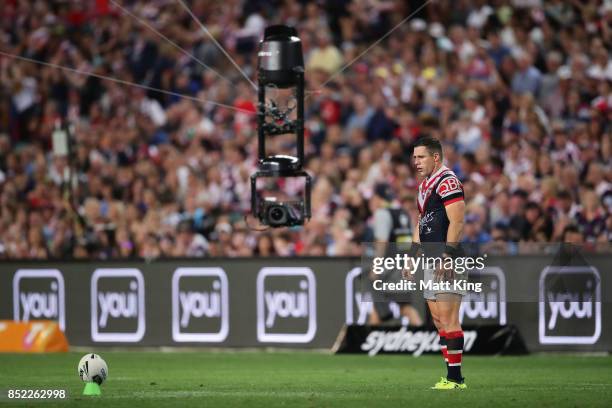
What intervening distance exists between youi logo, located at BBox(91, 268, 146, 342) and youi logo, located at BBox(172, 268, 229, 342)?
A: 1.87 ft

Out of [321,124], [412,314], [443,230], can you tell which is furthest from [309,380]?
[321,124]

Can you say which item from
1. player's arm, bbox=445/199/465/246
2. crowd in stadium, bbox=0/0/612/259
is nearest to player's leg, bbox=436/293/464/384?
player's arm, bbox=445/199/465/246

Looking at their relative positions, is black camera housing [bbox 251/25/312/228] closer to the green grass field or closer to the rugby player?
the green grass field

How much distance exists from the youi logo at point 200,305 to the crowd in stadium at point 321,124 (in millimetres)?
1443

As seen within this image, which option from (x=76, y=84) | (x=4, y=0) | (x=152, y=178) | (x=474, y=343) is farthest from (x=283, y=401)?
(x=4, y=0)

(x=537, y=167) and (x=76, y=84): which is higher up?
(x=76, y=84)

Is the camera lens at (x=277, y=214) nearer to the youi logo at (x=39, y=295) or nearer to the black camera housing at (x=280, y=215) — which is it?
the black camera housing at (x=280, y=215)

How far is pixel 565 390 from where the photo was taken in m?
12.4

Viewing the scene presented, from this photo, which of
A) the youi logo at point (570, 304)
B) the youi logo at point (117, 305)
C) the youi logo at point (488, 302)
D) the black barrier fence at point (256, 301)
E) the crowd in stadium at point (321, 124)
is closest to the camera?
the youi logo at point (570, 304)

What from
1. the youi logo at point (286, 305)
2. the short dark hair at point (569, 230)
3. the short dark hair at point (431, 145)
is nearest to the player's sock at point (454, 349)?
the short dark hair at point (431, 145)

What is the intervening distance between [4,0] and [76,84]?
4011 mm

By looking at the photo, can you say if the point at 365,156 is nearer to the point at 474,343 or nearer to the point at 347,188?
the point at 347,188

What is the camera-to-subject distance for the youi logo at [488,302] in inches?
702

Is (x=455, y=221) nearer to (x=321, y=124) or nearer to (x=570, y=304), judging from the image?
(x=570, y=304)
